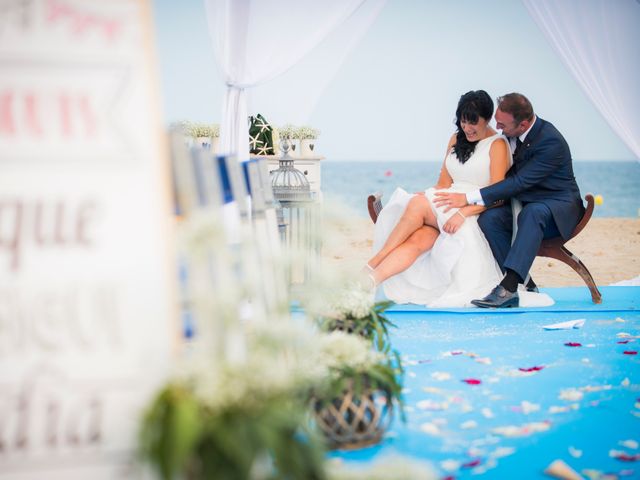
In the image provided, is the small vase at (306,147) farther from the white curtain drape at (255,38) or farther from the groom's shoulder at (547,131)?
the groom's shoulder at (547,131)

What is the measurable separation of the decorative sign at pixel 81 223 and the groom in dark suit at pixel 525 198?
10.8ft

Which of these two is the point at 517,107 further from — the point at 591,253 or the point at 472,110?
the point at 591,253

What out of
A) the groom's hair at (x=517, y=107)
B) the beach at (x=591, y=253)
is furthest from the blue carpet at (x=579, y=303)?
the groom's hair at (x=517, y=107)

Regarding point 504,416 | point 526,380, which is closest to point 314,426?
point 504,416

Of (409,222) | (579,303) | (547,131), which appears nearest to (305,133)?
(409,222)

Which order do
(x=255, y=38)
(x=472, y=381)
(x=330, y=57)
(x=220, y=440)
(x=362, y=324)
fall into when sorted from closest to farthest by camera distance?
(x=220, y=440), (x=362, y=324), (x=472, y=381), (x=255, y=38), (x=330, y=57)

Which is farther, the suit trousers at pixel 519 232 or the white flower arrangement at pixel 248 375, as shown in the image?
the suit trousers at pixel 519 232

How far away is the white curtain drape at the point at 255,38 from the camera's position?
4.12 m

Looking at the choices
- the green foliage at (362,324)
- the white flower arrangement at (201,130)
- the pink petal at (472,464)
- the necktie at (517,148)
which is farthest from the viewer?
the white flower arrangement at (201,130)

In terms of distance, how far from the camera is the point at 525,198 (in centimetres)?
461

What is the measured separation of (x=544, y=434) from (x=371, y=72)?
25023 mm

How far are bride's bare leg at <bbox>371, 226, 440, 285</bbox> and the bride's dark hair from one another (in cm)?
51

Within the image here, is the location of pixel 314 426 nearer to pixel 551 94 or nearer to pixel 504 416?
pixel 504 416

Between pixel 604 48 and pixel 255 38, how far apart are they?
2113mm
